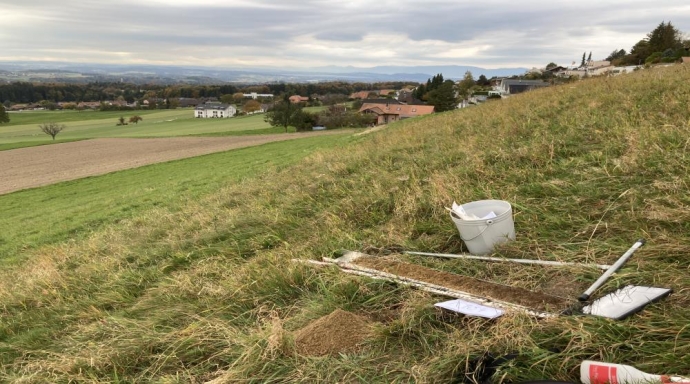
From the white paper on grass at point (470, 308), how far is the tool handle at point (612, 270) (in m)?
0.50

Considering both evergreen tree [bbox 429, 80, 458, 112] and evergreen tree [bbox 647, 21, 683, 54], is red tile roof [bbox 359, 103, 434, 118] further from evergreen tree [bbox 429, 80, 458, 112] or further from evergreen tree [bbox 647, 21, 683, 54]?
evergreen tree [bbox 647, 21, 683, 54]

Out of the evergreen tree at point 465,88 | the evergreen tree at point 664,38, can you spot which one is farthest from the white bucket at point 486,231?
the evergreen tree at point 465,88

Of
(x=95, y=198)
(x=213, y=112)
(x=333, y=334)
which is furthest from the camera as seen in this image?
(x=213, y=112)

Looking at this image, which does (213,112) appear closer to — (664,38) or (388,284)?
(664,38)

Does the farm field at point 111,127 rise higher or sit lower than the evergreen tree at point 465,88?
lower

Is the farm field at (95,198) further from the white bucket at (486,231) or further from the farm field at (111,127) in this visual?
the farm field at (111,127)

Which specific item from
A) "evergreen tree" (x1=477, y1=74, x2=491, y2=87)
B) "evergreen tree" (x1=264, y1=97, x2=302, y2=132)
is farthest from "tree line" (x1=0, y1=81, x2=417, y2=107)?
"evergreen tree" (x1=264, y1=97, x2=302, y2=132)

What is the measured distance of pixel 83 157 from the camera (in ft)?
120

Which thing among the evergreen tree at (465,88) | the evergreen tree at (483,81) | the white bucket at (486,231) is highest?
the evergreen tree at (483,81)

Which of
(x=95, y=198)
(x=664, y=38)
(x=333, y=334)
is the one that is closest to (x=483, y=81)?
(x=664, y=38)

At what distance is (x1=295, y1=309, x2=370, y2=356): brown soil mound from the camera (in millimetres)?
2582

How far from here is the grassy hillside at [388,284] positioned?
2.24 meters

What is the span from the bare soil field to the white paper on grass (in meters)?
27.9

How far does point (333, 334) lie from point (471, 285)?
103 centimetres
